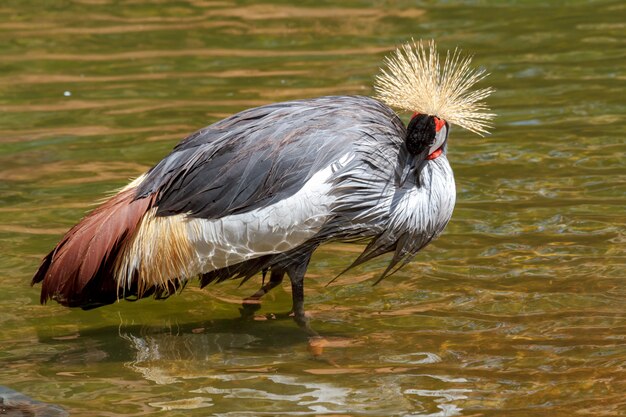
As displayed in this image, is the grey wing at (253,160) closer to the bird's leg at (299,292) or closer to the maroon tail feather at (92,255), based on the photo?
the maroon tail feather at (92,255)

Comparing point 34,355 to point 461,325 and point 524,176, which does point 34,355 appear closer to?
point 461,325

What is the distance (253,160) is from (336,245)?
192 cm

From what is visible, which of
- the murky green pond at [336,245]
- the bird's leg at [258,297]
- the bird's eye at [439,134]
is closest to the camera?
the murky green pond at [336,245]

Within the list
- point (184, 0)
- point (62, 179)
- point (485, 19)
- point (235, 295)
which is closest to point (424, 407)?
point (235, 295)

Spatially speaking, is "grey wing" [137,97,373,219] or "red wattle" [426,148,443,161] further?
"red wattle" [426,148,443,161]

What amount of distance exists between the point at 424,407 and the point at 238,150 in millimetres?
1740

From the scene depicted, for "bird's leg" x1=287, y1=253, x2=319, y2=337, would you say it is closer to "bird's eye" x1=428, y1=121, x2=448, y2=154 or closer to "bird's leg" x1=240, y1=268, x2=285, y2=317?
"bird's leg" x1=240, y1=268, x2=285, y2=317

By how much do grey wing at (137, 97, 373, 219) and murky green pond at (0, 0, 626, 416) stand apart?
889 millimetres

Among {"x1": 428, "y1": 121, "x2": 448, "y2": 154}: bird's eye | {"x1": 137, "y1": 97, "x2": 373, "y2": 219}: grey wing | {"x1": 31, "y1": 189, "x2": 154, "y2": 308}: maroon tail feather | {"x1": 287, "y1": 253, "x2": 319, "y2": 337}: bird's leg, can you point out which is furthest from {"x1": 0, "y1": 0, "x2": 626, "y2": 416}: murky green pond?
{"x1": 428, "y1": 121, "x2": 448, "y2": 154}: bird's eye

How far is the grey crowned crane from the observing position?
20.7 ft

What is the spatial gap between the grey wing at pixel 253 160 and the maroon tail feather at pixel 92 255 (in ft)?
0.50

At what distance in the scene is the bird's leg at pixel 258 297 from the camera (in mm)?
7125

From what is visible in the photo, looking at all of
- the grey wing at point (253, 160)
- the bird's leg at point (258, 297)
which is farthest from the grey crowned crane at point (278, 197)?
the bird's leg at point (258, 297)

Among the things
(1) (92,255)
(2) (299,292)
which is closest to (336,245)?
(2) (299,292)
